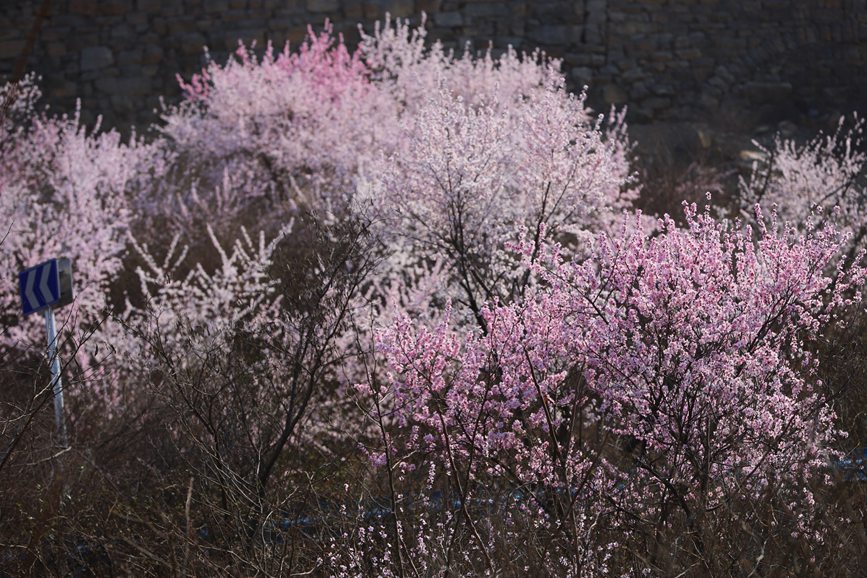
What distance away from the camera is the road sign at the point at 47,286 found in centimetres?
743

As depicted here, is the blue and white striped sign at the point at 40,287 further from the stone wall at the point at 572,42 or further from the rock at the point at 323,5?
the rock at the point at 323,5

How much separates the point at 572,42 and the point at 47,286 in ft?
55.1

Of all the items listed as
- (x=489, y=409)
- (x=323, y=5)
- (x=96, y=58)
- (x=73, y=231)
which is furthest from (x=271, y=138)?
(x=489, y=409)

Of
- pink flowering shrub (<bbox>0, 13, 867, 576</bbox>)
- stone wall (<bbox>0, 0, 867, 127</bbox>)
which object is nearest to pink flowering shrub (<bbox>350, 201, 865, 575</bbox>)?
pink flowering shrub (<bbox>0, 13, 867, 576</bbox>)

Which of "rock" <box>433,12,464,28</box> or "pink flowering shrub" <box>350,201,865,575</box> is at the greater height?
"pink flowering shrub" <box>350,201,865,575</box>

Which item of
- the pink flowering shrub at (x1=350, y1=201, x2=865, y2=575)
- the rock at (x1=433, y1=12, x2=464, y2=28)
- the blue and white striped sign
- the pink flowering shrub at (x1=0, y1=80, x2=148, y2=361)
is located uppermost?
the pink flowering shrub at (x1=350, y1=201, x2=865, y2=575)

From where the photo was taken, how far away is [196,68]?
23141mm

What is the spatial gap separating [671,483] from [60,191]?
30.0 feet

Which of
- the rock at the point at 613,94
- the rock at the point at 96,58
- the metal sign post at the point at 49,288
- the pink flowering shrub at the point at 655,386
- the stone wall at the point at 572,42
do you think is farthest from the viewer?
the rock at the point at 96,58

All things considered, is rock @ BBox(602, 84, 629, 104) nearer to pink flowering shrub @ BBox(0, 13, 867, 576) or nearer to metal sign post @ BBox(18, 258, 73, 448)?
pink flowering shrub @ BBox(0, 13, 867, 576)

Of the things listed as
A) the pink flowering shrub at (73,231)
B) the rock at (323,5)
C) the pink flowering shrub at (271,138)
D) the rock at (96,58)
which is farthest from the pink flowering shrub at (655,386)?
the rock at (96,58)

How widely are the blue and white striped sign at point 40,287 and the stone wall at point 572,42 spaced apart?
1580 centimetres

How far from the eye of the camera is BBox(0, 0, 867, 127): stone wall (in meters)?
22.8

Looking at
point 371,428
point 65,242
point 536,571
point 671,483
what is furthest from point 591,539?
point 65,242
